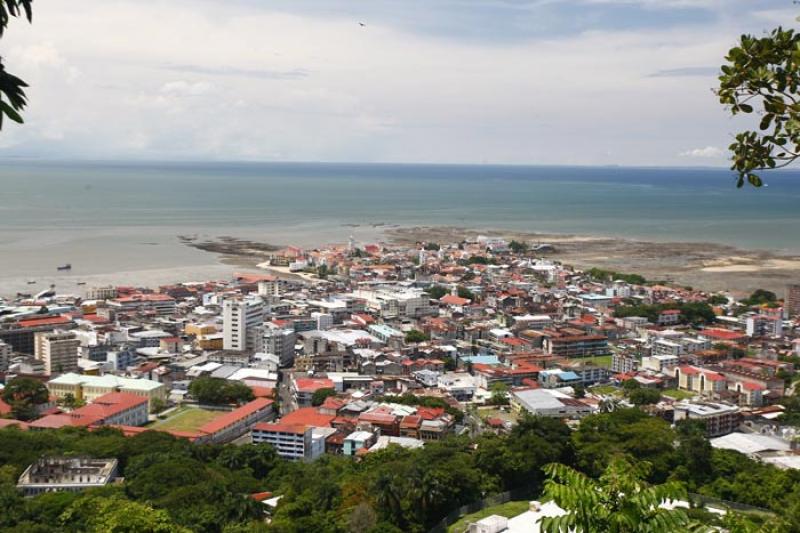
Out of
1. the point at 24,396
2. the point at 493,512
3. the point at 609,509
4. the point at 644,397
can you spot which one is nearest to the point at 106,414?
the point at 24,396

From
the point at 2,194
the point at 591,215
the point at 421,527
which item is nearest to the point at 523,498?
the point at 421,527

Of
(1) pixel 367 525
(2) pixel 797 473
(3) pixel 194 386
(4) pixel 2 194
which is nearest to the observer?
(1) pixel 367 525

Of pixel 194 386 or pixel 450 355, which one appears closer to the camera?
pixel 194 386

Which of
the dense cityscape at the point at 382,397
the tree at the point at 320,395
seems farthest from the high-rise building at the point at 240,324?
the tree at the point at 320,395

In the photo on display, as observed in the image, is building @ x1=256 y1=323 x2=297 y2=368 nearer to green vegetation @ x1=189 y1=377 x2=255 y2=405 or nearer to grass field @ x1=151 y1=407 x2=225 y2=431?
green vegetation @ x1=189 y1=377 x2=255 y2=405

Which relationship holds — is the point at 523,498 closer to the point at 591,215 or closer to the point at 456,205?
the point at 591,215

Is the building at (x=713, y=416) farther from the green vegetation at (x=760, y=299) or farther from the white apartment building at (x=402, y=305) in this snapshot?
the green vegetation at (x=760, y=299)

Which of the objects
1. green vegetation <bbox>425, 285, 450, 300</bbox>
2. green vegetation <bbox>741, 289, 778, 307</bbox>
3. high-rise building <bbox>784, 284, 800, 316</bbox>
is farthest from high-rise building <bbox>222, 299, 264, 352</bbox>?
high-rise building <bbox>784, 284, 800, 316</bbox>
